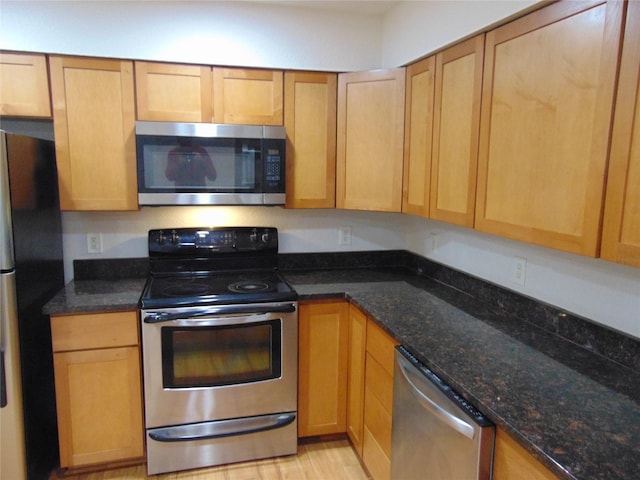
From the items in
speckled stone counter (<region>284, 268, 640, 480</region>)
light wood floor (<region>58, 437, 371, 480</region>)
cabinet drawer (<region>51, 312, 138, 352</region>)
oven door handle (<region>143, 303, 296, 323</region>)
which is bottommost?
light wood floor (<region>58, 437, 371, 480</region>)

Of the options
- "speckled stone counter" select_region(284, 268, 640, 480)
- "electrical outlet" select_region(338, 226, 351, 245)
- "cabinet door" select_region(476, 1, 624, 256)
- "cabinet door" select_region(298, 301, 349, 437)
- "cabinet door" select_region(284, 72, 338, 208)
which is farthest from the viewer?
"electrical outlet" select_region(338, 226, 351, 245)

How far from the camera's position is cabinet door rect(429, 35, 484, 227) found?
1752mm

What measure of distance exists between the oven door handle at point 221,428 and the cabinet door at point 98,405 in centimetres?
13

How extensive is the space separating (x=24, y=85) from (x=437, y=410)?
2281mm

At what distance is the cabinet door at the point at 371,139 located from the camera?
2326mm

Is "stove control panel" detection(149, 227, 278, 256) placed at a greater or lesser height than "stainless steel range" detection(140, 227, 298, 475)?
greater

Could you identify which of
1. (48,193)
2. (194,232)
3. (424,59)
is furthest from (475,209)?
(48,193)

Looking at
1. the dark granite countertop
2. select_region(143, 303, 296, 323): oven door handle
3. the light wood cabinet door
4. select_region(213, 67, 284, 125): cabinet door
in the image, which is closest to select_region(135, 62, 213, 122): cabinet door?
select_region(213, 67, 284, 125): cabinet door

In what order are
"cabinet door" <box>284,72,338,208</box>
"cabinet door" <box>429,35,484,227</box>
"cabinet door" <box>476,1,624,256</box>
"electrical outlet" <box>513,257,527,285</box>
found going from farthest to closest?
"cabinet door" <box>284,72,338,208</box> → "electrical outlet" <box>513,257,527,285</box> → "cabinet door" <box>429,35,484,227</box> → "cabinet door" <box>476,1,624,256</box>

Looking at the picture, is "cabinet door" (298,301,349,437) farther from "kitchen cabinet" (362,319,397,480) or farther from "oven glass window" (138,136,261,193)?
"oven glass window" (138,136,261,193)

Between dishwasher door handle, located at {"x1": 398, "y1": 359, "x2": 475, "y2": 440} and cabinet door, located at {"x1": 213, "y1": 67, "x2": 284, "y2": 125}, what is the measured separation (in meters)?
1.47

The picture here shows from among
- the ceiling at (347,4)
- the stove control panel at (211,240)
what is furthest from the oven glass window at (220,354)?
the ceiling at (347,4)

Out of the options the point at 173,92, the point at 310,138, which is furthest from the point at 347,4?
the point at 173,92

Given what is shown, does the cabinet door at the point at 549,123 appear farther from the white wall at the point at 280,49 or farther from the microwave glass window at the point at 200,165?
the microwave glass window at the point at 200,165
